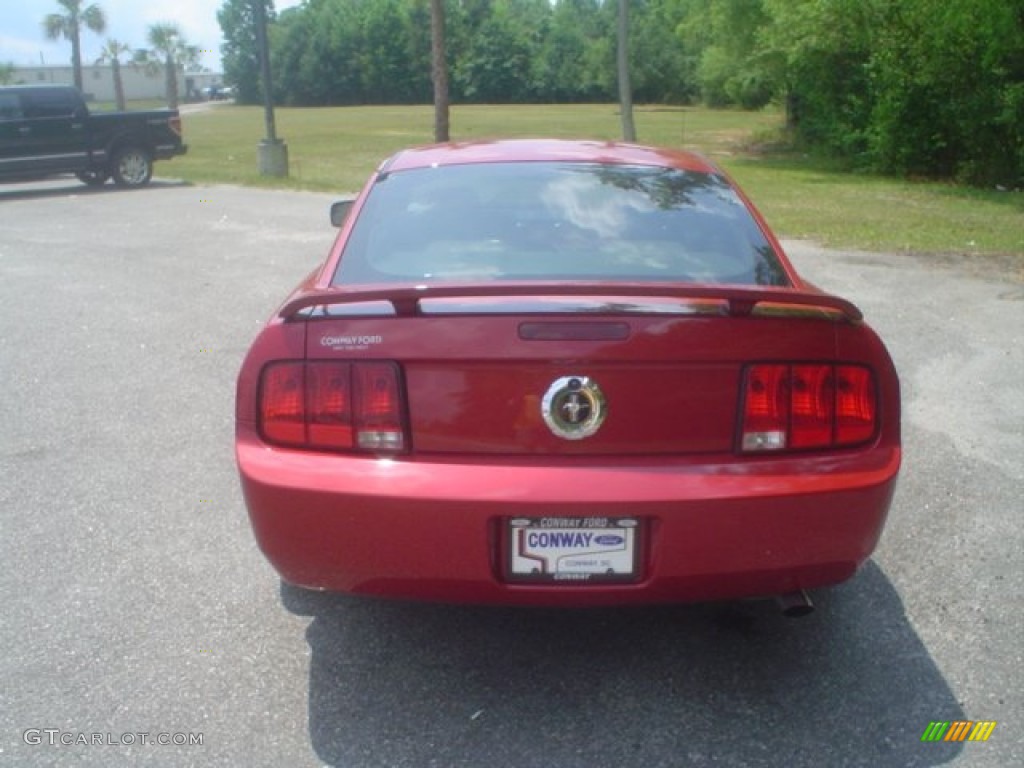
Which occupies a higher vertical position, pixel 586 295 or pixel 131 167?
pixel 586 295

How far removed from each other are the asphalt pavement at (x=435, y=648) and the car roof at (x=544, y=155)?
166 cm

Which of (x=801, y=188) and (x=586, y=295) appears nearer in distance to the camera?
(x=586, y=295)

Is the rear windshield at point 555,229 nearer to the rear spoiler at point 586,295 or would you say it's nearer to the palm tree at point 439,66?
the rear spoiler at point 586,295

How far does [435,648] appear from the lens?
350 centimetres

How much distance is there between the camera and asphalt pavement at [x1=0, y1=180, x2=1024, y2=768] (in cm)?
297

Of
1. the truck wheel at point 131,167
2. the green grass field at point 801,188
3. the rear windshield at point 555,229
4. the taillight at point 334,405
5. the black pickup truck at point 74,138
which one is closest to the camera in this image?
the taillight at point 334,405

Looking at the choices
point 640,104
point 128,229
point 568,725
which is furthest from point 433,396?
point 640,104

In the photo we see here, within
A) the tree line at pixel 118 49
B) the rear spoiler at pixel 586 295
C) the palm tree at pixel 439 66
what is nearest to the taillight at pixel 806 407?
the rear spoiler at pixel 586 295

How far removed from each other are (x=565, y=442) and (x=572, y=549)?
285mm

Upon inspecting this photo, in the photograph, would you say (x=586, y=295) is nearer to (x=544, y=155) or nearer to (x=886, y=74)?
(x=544, y=155)

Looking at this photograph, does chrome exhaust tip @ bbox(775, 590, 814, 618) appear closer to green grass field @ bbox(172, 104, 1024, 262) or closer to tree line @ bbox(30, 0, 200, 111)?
green grass field @ bbox(172, 104, 1024, 262)

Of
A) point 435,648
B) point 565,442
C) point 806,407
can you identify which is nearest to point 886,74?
point 806,407

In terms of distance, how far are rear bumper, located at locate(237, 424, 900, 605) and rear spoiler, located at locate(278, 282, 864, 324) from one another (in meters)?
0.42

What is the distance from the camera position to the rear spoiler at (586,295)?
9.51ft
